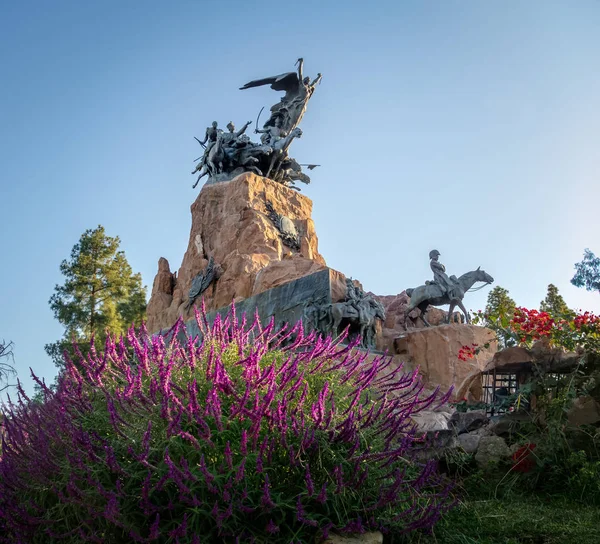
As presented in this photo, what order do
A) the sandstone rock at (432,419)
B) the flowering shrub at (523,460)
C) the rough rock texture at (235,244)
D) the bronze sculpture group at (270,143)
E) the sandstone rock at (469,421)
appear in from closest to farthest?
the flowering shrub at (523,460) → the sandstone rock at (469,421) → the sandstone rock at (432,419) → the rough rock texture at (235,244) → the bronze sculpture group at (270,143)

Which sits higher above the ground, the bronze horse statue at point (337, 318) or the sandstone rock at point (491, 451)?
the bronze horse statue at point (337, 318)

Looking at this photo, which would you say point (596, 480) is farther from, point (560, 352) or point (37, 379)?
point (37, 379)

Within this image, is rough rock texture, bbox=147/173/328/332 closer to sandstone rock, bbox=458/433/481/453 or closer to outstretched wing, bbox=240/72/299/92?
outstretched wing, bbox=240/72/299/92

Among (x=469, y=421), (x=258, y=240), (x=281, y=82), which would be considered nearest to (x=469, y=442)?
(x=469, y=421)

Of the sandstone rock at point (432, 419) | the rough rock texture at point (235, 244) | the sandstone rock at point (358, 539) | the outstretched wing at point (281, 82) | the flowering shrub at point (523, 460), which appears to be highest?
the outstretched wing at point (281, 82)

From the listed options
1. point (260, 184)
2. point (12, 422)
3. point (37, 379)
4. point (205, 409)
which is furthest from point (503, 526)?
point (260, 184)

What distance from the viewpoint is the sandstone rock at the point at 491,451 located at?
4.46 m

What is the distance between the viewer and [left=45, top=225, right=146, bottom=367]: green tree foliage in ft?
87.2

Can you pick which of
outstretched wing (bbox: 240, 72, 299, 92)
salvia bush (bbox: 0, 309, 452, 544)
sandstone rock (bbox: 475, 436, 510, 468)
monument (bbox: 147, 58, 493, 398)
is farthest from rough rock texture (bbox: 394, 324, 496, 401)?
outstretched wing (bbox: 240, 72, 299, 92)

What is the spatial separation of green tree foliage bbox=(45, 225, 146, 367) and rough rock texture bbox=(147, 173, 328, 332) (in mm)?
5240

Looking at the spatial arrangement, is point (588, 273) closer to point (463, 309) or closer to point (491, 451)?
point (463, 309)

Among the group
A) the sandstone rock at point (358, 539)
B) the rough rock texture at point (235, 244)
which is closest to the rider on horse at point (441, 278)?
the rough rock texture at point (235, 244)

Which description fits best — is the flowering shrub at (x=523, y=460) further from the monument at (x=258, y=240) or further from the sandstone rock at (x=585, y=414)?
the monument at (x=258, y=240)

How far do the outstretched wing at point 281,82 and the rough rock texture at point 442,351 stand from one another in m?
13.2
